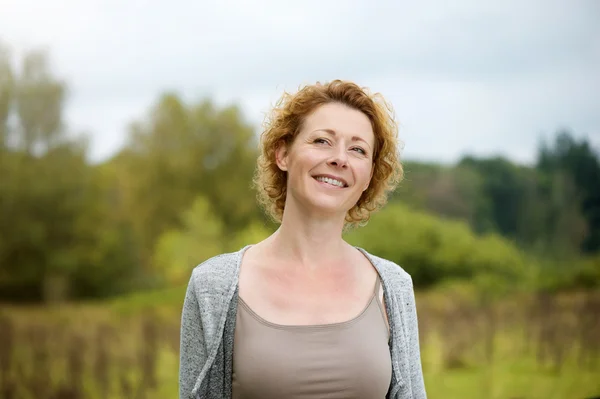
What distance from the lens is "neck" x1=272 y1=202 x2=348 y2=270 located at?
1.03 m

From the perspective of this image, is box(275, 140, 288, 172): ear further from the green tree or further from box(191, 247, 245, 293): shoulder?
the green tree

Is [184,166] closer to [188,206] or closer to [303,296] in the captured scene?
[188,206]

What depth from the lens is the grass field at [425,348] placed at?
2.56m

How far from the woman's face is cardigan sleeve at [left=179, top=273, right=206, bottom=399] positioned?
0.78ft

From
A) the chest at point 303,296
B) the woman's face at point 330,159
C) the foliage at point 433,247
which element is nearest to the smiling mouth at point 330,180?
the woman's face at point 330,159

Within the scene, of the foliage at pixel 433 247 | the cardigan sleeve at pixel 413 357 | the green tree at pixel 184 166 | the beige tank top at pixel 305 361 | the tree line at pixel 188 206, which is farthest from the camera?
the foliage at pixel 433 247

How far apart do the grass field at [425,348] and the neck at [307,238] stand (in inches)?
73.0

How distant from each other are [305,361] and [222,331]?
14 cm

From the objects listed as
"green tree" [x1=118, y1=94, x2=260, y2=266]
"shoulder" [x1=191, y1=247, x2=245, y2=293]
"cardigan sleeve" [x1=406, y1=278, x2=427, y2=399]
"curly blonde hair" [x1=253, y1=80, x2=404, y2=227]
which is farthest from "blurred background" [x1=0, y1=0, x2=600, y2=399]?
"shoulder" [x1=191, y1=247, x2=245, y2=293]

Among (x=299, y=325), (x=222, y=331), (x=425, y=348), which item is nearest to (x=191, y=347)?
(x=222, y=331)

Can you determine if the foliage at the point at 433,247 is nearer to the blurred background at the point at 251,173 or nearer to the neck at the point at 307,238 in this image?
the blurred background at the point at 251,173

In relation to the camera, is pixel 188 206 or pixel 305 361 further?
pixel 188 206

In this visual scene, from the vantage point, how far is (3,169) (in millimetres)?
2471

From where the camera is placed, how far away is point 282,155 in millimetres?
1083
